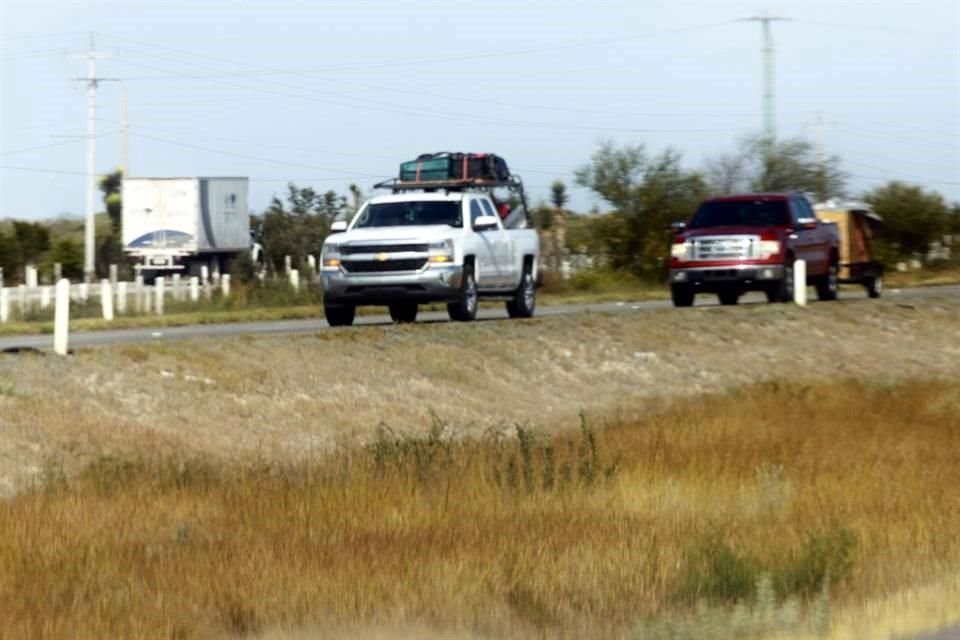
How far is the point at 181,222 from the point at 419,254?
42.8 m

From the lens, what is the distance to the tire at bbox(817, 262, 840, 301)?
3859 cm

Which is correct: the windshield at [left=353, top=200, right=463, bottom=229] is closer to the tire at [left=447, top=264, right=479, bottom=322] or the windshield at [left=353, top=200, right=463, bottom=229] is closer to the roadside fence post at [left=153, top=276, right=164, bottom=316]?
the tire at [left=447, top=264, right=479, bottom=322]

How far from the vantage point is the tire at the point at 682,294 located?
36.2 meters

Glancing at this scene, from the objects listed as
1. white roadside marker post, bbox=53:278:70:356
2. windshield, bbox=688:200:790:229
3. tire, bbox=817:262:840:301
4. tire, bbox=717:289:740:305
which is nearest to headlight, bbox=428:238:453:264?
white roadside marker post, bbox=53:278:70:356

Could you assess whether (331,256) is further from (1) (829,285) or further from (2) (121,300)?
(2) (121,300)

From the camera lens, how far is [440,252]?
28391mm

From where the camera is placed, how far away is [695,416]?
76.5 feet

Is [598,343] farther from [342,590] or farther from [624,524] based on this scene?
[342,590]

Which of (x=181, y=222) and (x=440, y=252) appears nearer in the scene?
(x=440, y=252)

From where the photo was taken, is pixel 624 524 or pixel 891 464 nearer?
pixel 624 524

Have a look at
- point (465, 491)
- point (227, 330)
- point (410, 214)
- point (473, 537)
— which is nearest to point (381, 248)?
point (410, 214)

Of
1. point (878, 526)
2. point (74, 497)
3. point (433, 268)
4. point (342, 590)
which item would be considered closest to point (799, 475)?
point (878, 526)

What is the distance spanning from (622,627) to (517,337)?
61.8ft

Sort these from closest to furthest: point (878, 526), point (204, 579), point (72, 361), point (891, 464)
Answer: point (204, 579), point (878, 526), point (891, 464), point (72, 361)
